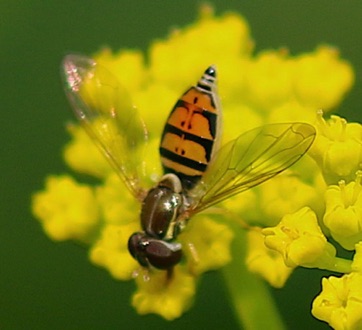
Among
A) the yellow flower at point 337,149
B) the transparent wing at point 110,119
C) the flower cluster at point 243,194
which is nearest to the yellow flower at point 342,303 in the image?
the flower cluster at point 243,194

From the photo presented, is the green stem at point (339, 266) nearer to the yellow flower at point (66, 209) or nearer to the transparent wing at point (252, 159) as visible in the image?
the transparent wing at point (252, 159)

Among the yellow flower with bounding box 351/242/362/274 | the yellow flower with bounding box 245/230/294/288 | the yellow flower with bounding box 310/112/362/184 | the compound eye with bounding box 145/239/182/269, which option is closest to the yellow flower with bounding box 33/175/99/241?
the compound eye with bounding box 145/239/182/269

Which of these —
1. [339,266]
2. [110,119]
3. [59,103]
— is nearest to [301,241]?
[339,266]

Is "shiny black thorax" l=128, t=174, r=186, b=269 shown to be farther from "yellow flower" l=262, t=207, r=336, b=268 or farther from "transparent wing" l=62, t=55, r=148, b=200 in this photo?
"yellow flower" l=262, t=207, r=336, b=268

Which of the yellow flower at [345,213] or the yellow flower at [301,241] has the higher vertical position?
the yellow flower at [345,213]

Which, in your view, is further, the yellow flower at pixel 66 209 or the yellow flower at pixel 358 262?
the yellow flower at pixel 66 209

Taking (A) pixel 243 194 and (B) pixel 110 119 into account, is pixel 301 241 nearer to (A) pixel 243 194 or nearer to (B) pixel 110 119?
(A) pixel 243 194
